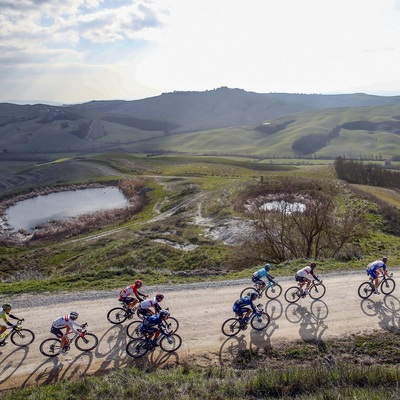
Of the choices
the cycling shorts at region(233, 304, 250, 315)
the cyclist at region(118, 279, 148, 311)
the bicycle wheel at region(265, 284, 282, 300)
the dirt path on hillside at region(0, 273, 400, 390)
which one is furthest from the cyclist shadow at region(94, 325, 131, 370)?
the bicycle wheel at region(265, 284, 282, 300)

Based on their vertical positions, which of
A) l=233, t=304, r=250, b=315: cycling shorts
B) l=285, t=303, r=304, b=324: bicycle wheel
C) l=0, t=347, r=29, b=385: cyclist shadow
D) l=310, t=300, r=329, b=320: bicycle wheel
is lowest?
l=310, t=300, r=329, b=320: bicycle wheel

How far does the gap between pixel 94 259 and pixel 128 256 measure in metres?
5.20

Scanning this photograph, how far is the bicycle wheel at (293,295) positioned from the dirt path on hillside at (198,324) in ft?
1.30

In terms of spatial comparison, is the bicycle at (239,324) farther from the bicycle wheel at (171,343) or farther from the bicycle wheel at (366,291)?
the bicycle wheel at (366,291)

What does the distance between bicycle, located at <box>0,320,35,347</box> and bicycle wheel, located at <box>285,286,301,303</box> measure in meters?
15.0

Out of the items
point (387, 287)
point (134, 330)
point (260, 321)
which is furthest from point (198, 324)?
point (387, 287)

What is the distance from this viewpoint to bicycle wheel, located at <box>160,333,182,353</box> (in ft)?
59.4

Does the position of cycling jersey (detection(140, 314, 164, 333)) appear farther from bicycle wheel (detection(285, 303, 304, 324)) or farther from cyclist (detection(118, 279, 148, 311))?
bicycle wheel (detection(285, 303, 304, 324))

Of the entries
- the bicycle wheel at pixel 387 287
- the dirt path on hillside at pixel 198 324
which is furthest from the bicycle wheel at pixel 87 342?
the bicycle wheel at pixel 387 287

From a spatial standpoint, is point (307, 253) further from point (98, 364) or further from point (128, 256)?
point (98, 364)

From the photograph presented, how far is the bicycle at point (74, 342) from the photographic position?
17.7m

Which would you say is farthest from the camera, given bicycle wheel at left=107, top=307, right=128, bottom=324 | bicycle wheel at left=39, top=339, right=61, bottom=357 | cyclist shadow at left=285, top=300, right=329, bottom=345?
bicycle wheel at left=107, top=307, right=128, bottom=324

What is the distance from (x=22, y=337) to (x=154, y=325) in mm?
6748

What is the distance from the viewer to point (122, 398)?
46.8ft
